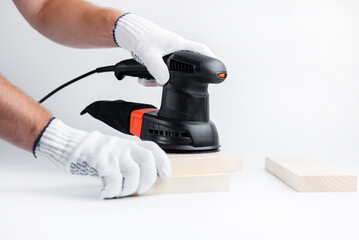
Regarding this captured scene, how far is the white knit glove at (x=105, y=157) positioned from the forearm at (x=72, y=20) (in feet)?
2.79

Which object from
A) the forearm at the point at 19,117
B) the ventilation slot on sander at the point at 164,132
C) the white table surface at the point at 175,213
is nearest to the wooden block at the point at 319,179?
the white table surface at the point at 175,213

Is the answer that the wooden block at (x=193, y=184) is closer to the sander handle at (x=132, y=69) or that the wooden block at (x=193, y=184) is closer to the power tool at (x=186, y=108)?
the power tool at (x=186, y=108)

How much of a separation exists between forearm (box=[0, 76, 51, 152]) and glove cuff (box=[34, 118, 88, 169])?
0.02 meters

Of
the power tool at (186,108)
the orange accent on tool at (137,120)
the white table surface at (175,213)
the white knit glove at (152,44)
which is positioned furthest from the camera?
the orange accent on tool at (137,120)

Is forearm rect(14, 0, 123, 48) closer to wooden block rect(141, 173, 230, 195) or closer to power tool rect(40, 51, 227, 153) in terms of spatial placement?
power tool rect(40, 51, 227, 153)

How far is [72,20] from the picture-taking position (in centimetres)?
235

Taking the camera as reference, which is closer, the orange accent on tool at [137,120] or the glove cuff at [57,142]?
the glove cuff at [57,142]

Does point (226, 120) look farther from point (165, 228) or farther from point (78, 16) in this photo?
point (165, 228)

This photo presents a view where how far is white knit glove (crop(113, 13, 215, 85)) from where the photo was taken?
6.56 feet

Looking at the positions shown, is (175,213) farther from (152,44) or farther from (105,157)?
(152,44)

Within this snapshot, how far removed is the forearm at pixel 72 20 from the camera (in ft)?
7.44

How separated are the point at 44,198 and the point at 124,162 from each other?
0.37 m

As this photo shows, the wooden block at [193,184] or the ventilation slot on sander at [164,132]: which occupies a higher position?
the ventilation slot on sander at [164,132]

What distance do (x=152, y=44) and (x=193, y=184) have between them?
0.67 m
